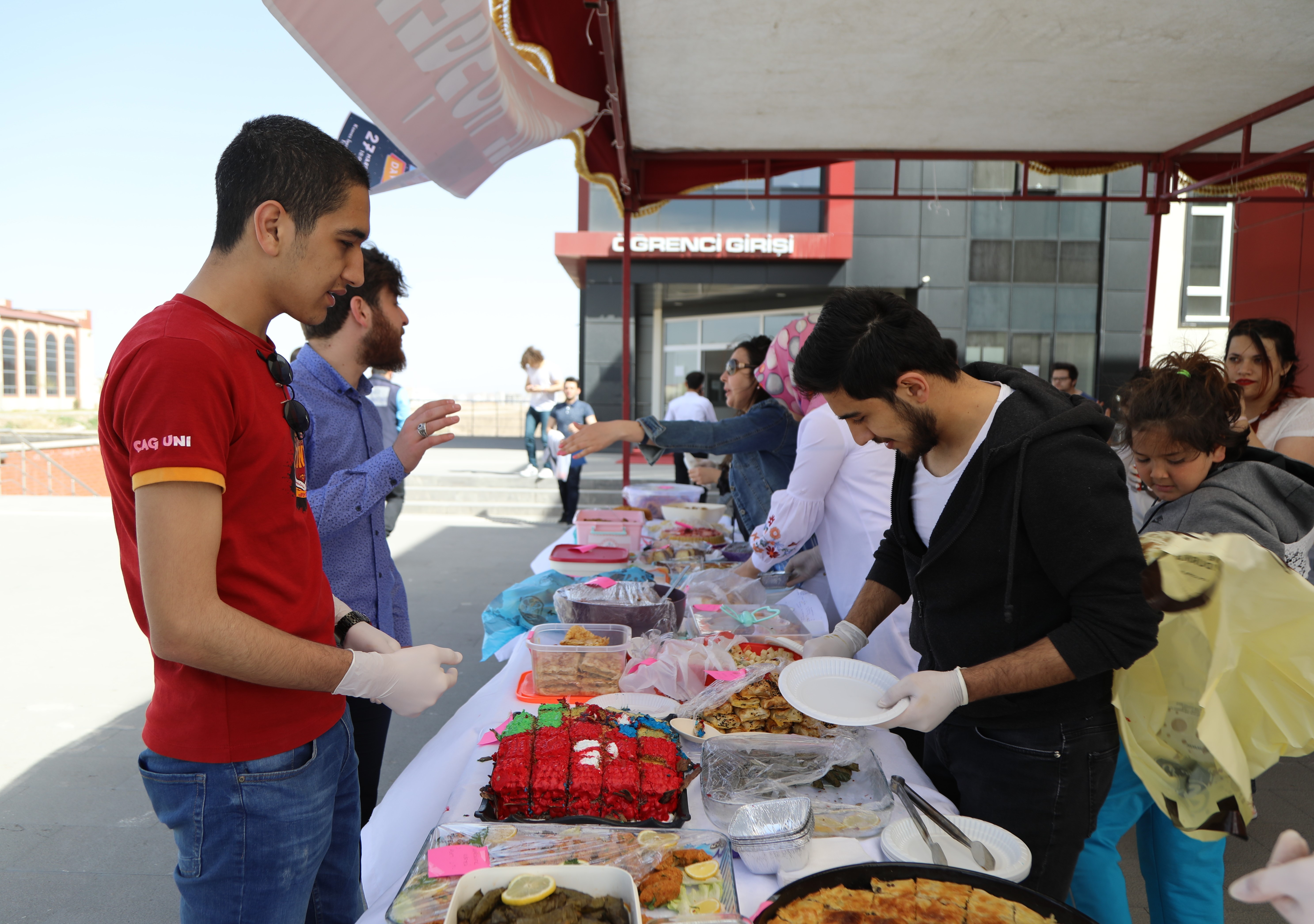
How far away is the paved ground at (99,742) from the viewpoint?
264cm

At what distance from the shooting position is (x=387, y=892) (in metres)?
1.33

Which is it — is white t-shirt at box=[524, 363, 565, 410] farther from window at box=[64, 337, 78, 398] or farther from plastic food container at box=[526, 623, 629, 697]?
window at box=[64, 337, 78, 398]

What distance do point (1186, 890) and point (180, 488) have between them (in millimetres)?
2440

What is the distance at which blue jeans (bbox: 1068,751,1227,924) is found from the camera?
188 centimetres

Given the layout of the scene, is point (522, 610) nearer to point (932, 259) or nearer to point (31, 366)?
point (932, 259)

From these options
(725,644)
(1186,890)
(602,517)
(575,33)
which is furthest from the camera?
(602,517)

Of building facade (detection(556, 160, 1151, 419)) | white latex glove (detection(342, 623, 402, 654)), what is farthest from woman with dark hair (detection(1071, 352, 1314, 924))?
building facade (detection(556, 160, 1151, 419))

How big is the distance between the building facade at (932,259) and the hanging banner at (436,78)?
40.1 ft

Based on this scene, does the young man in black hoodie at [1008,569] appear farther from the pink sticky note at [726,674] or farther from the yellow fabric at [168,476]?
the yellow fabric at [168,476]

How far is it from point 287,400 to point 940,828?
4.51ft

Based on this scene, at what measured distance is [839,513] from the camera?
263 cm

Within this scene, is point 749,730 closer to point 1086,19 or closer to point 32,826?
point 32,826

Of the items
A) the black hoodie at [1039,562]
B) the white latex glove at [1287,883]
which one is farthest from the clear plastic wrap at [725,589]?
the white latex glove at [1287,883]

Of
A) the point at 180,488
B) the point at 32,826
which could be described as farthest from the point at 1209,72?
the point at 32,826
